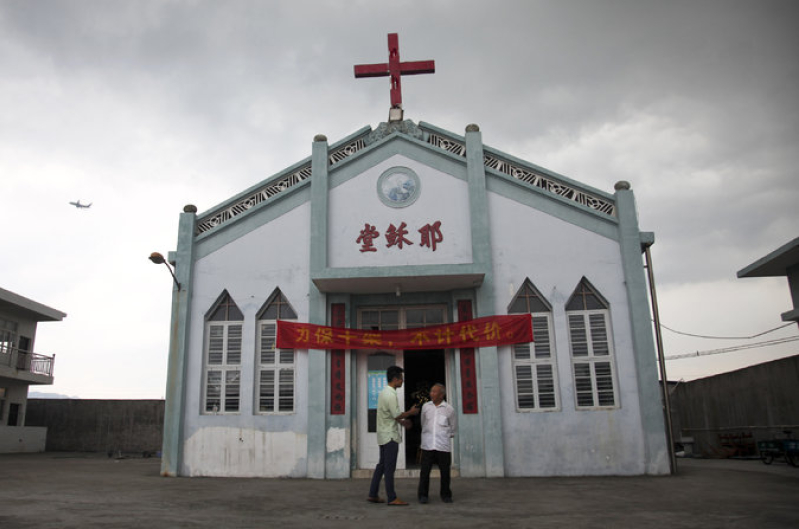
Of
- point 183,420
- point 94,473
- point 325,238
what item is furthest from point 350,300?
point 94,473

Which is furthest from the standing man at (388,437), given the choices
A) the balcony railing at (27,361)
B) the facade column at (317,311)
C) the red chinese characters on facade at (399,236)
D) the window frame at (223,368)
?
the balcony railing at (27,361)

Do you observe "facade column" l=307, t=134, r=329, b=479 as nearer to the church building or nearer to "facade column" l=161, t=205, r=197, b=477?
the church building

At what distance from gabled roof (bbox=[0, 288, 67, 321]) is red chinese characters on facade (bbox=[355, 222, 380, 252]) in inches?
686

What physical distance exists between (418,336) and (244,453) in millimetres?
3851

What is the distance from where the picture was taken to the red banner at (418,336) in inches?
436

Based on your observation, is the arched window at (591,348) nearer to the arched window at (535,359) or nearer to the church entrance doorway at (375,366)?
the arched window at (535,359)

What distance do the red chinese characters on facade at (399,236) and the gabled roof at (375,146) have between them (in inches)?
61.0

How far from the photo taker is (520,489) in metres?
8.79

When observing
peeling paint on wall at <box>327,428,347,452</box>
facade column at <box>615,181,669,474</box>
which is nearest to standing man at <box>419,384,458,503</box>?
peeling paint on wall at <box>327,428,347,452</box>

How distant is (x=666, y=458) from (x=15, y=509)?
957 cm

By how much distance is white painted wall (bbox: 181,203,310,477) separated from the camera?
11.1 metres

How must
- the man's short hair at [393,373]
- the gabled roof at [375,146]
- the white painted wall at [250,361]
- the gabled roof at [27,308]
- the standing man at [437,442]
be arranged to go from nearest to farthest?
the standing man at [437,442]
the man's short hair at [393,373]
the white painted wall at [250,361]
the gabled roof at [375,146]
the gabled roof at [27,308]

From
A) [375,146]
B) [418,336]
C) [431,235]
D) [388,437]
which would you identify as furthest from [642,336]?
[375,146]

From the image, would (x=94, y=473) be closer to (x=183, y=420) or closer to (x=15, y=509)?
(x=183, y=420)
